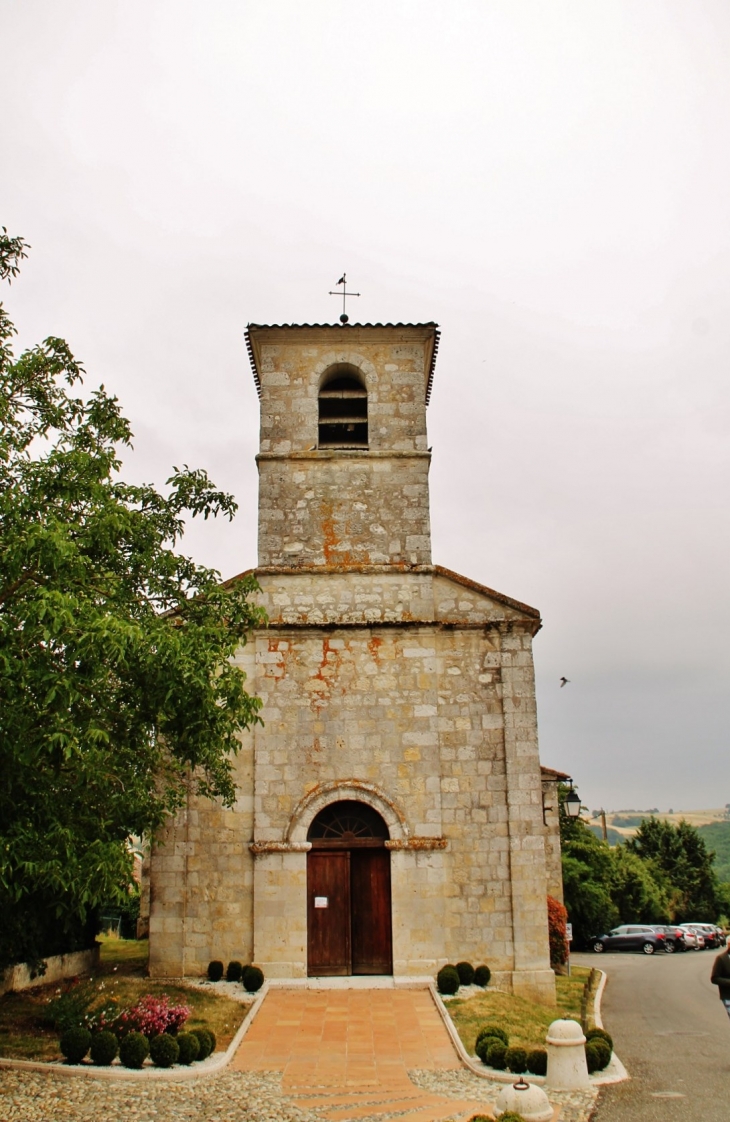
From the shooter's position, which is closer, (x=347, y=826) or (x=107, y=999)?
(x=107, y=999)

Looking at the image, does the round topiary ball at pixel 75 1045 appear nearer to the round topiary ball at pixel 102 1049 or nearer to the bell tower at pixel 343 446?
the round topiary ball at pixel 102 1049

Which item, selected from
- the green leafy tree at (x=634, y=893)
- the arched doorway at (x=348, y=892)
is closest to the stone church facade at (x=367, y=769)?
the arched doorway at (x=348, y=892)

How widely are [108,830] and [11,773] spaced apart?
73.1 inches

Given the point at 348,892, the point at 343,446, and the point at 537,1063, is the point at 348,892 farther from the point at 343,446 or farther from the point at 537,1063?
the point at 343,446

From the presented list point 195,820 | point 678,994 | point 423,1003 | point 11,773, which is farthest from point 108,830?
point 678,994

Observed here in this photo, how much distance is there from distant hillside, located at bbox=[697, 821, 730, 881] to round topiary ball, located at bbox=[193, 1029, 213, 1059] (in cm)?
Result: 10420

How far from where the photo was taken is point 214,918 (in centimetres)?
1419

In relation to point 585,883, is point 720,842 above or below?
below

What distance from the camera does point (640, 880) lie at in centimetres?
3606

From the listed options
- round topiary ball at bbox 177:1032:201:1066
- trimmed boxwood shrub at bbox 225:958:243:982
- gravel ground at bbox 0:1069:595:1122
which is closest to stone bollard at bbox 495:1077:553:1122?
gravel ground at bbox 0:1069:595:1122

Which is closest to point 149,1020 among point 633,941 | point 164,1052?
point 164,1052

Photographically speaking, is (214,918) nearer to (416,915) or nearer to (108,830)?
(416,915)

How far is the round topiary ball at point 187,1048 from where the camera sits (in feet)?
31.8

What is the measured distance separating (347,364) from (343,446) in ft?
5.77
